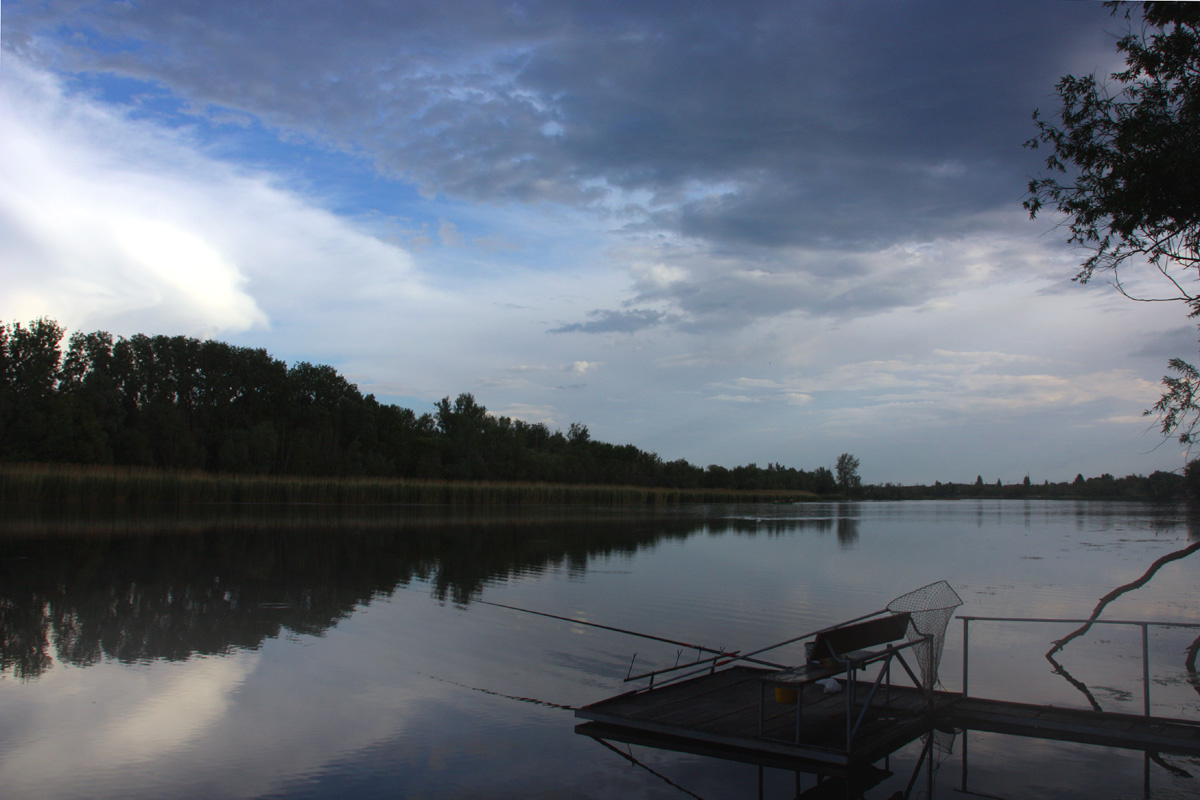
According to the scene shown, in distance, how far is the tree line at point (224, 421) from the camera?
50.8 metres

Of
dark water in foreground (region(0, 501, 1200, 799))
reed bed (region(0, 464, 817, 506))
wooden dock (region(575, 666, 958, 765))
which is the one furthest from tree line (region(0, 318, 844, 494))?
wooden dock (region(575, 666, 958, 765))

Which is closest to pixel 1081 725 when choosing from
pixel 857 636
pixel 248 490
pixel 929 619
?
pixel 929 619

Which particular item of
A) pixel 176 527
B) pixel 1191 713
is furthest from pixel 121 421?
pixel 1191 713

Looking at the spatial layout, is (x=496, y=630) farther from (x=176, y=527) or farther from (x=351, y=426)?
(x=351, y=426)

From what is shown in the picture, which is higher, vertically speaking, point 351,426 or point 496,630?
point 351,426

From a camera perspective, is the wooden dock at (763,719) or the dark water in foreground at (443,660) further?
the wooden dock at (763,719)

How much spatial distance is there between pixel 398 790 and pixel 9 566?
1586 cm

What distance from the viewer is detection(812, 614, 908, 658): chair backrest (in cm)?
722

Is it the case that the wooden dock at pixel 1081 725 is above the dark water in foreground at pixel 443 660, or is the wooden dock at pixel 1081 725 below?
above

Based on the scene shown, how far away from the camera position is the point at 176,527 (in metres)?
28.2

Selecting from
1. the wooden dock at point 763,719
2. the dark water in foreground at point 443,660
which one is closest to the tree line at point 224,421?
the dark water in foreground at point 443,660

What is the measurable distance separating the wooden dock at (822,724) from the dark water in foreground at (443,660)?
191mm

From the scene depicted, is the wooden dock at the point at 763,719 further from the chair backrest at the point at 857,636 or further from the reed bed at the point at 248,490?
the reed bed at the point at 248,490

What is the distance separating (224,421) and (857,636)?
7080cm
